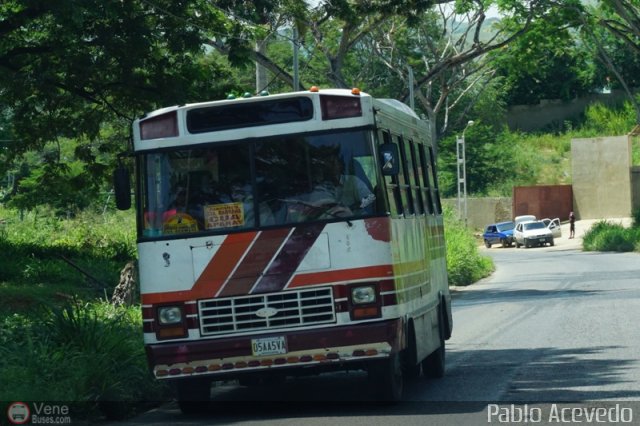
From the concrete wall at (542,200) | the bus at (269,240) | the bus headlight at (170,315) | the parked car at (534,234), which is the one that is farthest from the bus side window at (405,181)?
the concrete wall at (542,200)

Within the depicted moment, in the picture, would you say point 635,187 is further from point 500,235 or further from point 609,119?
point 609,119

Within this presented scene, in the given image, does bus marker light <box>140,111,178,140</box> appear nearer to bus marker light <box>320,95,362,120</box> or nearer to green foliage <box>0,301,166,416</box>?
bus marker light <box>320,95,362,120</box>

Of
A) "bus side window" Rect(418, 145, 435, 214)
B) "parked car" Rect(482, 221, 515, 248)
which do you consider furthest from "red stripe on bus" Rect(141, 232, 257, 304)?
"parked car" Rect(482, 221, 515, 248)

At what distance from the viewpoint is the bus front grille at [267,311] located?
10703mm

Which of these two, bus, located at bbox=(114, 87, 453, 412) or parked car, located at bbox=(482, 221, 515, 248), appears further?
parked car, located at bbox=(482, 221, 515, 248)

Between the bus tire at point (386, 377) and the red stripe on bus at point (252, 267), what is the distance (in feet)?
4.25

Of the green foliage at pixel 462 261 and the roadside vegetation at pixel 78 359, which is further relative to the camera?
the green foliage at pixel 462 261

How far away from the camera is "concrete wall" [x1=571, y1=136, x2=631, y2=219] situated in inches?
3004

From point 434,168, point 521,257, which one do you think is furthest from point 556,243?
point 434,168

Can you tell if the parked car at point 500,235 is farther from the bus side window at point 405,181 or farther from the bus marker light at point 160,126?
the bus marker light at point 160,126

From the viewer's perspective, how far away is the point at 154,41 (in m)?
22.4

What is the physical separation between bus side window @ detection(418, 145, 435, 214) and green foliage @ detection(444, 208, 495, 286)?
2228 cm

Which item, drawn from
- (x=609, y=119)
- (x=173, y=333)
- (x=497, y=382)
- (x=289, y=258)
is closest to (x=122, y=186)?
(x=173, y=333)

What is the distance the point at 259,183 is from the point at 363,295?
55.0 inches
